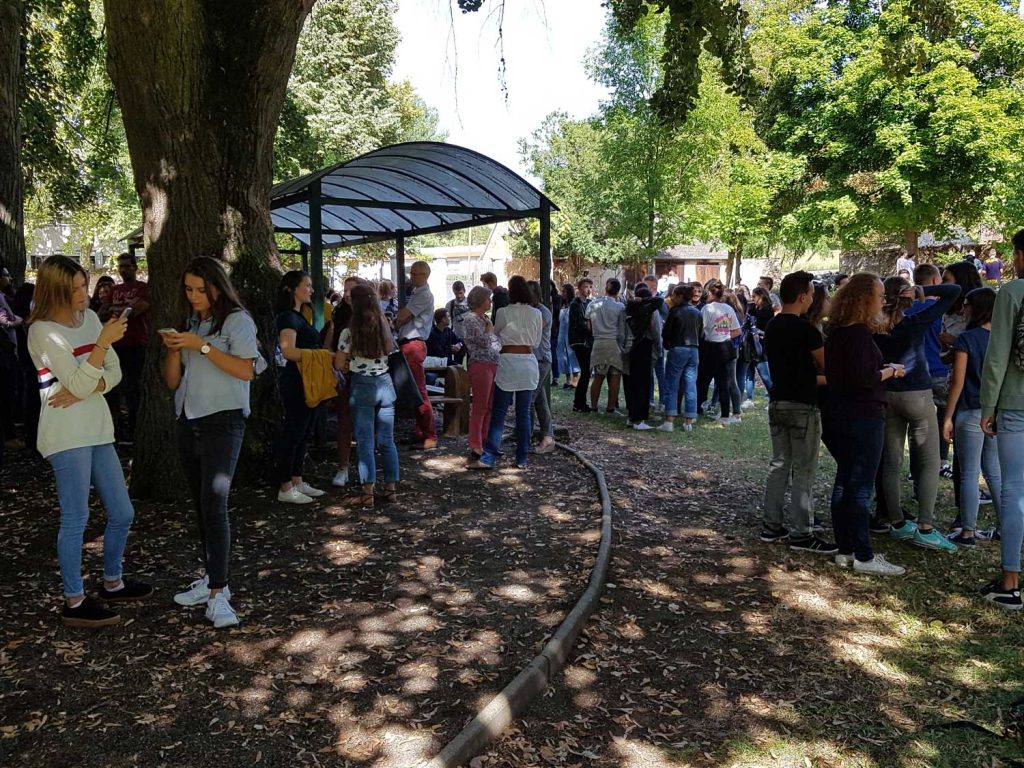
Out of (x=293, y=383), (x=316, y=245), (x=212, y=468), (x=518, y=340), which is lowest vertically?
(x=212, y=468)

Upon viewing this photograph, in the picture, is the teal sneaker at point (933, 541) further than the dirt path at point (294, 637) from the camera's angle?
Yes

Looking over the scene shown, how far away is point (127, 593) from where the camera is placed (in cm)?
455

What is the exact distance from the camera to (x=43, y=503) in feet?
21.5

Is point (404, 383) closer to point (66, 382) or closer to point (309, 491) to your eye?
point (309, 491)

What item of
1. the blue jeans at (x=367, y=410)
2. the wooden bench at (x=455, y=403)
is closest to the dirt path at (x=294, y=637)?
the blue jeans at (x=367, y=410)

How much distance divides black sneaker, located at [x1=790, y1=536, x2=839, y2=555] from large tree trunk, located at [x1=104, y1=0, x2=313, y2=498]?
15.8 ft

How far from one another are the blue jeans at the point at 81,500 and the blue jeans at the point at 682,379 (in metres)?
7.70

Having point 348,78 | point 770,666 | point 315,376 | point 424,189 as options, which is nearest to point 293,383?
point 315,376

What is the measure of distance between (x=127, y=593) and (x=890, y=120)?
93.8 feet

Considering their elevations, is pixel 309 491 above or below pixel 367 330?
below

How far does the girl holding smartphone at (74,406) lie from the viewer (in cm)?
395

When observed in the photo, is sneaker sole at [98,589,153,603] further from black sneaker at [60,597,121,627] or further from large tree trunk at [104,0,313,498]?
large tree trunk at [104,0,313,498]

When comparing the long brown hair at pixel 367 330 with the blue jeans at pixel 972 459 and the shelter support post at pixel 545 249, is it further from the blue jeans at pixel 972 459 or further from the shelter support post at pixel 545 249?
the blue jeans at pixel 972 459

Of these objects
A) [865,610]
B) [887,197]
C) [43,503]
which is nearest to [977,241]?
[887,197]
